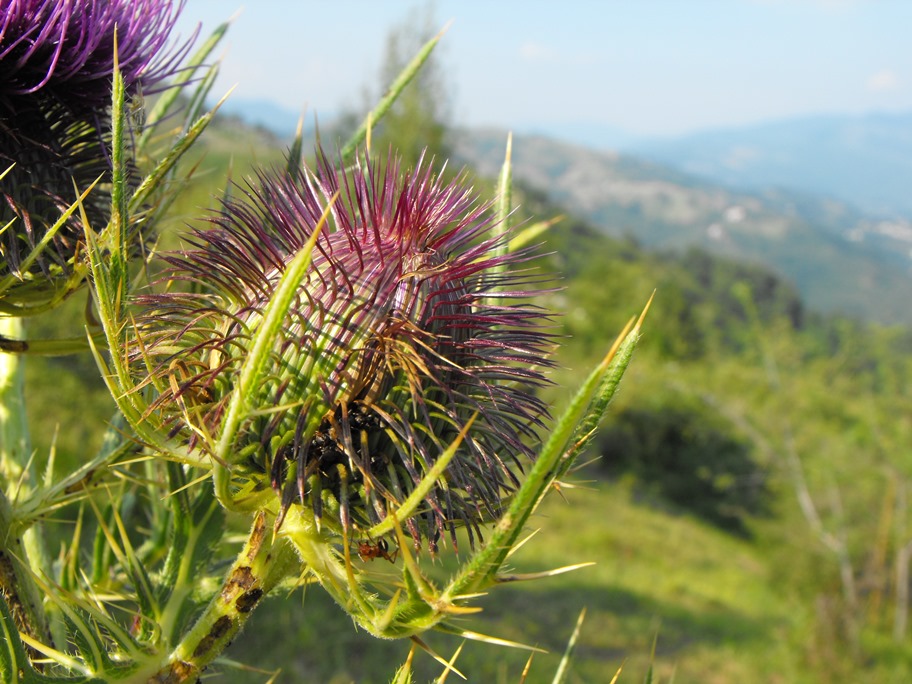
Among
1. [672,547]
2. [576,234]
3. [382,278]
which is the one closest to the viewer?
[382,278]

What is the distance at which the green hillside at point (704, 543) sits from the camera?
9367 mm

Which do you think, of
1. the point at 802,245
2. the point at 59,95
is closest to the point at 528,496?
the point at 59,95

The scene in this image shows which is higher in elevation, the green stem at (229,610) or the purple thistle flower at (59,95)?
the purple thistle flower at (59,95)

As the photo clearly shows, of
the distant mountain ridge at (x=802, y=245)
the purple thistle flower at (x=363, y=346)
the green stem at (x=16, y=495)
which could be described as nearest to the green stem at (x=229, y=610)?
the purple thistle flower at (x=363, y=346)

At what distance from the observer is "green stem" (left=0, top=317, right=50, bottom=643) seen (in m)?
1.37

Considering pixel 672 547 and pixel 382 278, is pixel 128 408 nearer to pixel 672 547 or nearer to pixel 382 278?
pixel 382 278

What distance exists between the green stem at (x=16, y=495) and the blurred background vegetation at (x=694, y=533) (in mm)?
509

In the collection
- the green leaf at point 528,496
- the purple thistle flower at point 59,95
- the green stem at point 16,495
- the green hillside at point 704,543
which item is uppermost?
the purple thistle flower at point 59,95

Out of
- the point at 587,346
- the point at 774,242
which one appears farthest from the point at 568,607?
the point at 774,242

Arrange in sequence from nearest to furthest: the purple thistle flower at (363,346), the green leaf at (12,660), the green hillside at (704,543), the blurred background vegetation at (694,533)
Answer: the green leaf at (12,660) → the purple thistle flower at (363,346) → the blurred background vegetation at (694,533) → the green hillside at (704,543)

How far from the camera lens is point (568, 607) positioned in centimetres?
1362

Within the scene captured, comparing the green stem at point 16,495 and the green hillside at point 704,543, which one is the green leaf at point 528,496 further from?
the green stem at point 16,495

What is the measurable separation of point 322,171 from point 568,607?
1350 centimetres

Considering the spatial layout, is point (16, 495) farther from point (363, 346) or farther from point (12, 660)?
point (363, 346)
